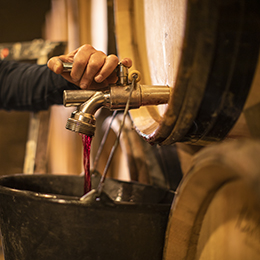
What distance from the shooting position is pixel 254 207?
0.38 meters

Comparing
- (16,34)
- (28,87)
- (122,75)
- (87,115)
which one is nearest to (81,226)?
(87,115)

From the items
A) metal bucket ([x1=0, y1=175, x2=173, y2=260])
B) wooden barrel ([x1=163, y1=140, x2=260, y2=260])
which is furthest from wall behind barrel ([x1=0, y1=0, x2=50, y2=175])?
wooden barrel ([x1=163, y1=140, x2=260, y2=260])

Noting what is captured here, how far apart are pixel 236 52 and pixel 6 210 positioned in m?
0.58

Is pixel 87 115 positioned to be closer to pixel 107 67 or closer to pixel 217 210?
pixel 107 67

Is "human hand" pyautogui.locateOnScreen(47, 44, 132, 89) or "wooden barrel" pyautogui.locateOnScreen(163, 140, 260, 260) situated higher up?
"human hand" pyautogui.locateOnScreen(47, 44, 132, 89)

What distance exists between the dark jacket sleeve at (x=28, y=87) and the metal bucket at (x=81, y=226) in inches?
22.8

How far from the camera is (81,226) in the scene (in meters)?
0.59

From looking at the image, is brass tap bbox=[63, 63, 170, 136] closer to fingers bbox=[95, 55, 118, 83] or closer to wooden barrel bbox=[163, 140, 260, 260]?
fingers bbox=[95, 55, 118, 83]

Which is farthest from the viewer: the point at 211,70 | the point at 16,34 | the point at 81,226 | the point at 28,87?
the point at 16,34

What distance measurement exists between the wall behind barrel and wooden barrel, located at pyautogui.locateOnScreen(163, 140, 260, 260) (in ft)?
8.41

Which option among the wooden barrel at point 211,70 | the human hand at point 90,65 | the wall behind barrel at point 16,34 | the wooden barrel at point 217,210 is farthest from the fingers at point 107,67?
the wall behind barrel at point 16,34

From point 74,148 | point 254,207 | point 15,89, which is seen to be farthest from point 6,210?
point 74,148

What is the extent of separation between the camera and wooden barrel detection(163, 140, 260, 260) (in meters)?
0.31

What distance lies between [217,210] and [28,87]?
105 cm
